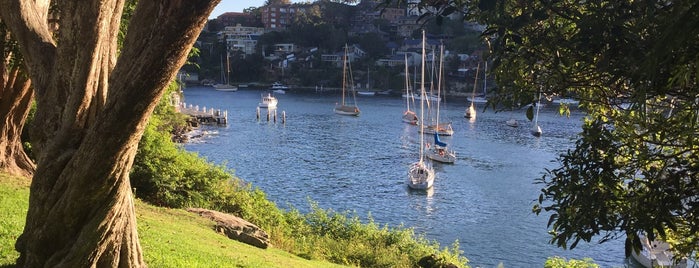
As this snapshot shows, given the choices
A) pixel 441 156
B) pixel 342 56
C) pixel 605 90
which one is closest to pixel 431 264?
pixel 605 90

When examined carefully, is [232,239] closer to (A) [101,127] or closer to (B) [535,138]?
(A) [101,127]

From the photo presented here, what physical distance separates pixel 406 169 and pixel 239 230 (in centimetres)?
2169

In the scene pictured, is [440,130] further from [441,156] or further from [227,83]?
[227,83]

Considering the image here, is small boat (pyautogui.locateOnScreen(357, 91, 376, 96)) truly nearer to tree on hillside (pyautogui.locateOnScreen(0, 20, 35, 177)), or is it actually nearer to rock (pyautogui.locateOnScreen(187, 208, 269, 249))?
rock (pyautogui.locateOnScreen(187, 208, 269, 249))

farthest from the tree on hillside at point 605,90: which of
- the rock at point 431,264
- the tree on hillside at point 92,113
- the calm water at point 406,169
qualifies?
the calm water at point 406,169

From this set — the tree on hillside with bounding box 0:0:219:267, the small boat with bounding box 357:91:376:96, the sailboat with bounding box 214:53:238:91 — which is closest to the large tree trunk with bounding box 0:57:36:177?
the tree on hillside with bounding box 0:0:219:267

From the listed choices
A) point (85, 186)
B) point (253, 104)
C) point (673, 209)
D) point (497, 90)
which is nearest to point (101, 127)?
point (85, 186)

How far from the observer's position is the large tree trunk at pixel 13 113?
8.62 m

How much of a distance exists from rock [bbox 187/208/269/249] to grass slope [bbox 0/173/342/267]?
0.21 metres

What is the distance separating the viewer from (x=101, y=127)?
3.60m

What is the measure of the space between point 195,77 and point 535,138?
7232cm

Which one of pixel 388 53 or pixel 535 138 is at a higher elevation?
pixel 388 53

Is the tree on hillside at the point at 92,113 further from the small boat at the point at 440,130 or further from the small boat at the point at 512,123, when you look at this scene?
the small boat at the point at 512,123

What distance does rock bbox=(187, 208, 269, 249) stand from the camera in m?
10.1
